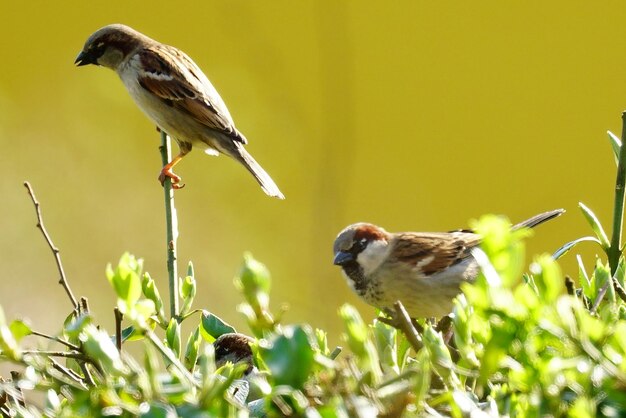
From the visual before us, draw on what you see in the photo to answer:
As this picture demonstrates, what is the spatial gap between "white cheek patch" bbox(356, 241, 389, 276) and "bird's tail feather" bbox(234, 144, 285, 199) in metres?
0.41

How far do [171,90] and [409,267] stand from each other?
59.2 inches

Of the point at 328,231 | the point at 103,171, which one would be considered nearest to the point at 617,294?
the point at 328,231

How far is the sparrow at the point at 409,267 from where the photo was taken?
266 cm

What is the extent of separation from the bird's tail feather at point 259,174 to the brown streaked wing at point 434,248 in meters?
0.43

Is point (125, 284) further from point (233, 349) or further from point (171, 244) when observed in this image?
point (233, 349)

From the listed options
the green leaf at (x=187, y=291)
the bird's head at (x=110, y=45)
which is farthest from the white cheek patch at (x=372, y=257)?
the green leaf at (x=187, y=291)

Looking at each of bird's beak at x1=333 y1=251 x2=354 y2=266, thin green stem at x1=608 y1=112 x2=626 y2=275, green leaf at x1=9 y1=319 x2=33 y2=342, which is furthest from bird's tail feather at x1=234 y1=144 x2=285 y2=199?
green leaf at x1=9 y1=319 x2=33 y2=342

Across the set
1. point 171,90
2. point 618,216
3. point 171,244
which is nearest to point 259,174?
point 171,90

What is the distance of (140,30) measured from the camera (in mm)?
3715

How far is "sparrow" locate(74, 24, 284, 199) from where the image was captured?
3713 millimetres

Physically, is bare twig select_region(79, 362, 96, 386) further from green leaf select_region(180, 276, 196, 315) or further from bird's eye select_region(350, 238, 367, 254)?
bird's eye select_region(350, 238, 367, 254)

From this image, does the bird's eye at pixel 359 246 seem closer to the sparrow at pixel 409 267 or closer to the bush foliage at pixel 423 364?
the sparrow at pixel 409 267

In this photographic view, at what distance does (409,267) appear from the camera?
9.07ft

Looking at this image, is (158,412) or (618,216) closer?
(158,412)
